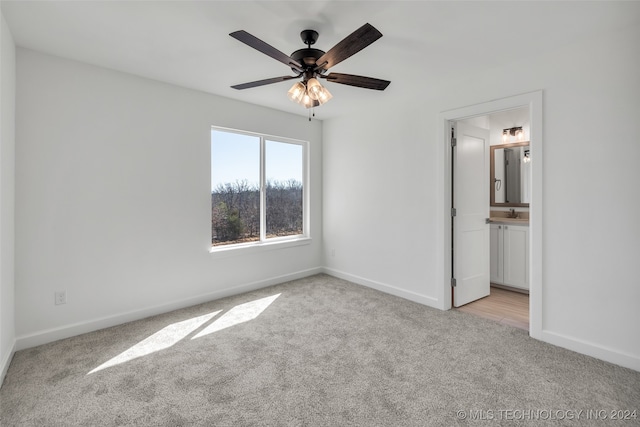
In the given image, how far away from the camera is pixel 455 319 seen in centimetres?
311

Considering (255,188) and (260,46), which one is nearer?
(260,46)

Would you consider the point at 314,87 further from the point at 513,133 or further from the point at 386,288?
the point at 513,133

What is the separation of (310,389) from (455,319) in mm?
1834

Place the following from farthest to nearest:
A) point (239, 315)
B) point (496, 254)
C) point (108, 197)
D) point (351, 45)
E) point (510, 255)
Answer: point (496, 254)
point (510, 255)
point (239, 315)
point (108, 197)
point (351, 45)

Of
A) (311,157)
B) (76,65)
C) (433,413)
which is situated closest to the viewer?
(433,413)

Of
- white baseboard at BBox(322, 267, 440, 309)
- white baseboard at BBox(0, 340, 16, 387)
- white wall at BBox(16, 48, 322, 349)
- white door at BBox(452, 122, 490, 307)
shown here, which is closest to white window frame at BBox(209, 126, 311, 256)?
white wall at BBox(16, 48, 322, 349)

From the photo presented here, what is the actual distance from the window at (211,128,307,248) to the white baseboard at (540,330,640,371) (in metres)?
3.20

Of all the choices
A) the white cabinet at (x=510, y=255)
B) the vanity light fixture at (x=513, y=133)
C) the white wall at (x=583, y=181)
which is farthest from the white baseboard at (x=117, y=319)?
the vanity light fixture at (x=513, y=133)

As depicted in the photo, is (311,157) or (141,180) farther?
(311,157)

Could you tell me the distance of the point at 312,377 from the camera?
2119 mm

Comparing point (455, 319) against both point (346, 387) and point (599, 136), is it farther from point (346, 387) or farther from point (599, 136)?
point (599, 136)

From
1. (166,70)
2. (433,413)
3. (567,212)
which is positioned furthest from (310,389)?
(166,70)

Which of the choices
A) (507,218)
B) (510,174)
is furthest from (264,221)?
(510,174)

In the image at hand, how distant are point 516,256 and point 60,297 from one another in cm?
504
